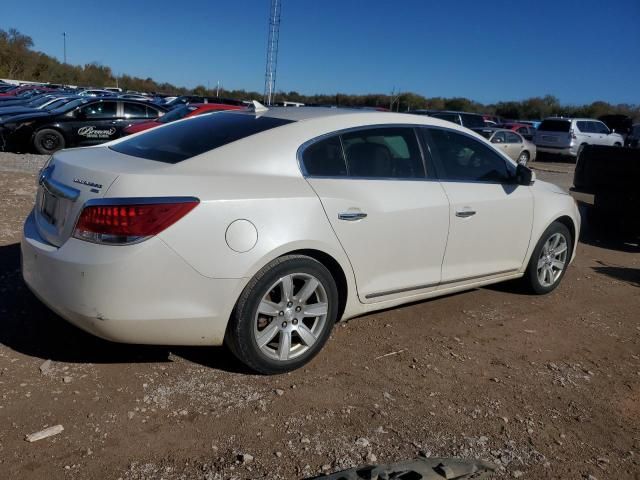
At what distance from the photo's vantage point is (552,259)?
552 cm

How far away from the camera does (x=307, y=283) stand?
11.7 feet

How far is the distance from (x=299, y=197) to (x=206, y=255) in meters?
0.68

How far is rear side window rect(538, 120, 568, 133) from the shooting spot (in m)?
23.3

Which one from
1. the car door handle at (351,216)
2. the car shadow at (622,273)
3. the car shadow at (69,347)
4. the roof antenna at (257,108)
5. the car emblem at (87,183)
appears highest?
the roof antenna at (257,108)

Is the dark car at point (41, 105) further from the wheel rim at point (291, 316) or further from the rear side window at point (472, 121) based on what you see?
the wheel rim at point (291, 316)

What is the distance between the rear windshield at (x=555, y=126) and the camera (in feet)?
76.4

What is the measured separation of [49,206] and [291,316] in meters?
1.56

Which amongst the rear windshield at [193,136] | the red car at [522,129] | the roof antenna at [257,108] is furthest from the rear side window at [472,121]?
the rear windshield at [193,136]

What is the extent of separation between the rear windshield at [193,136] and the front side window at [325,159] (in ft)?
0.96

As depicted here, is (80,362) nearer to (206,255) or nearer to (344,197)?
(206,255)

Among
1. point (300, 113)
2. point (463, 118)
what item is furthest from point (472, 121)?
point (300, 113)

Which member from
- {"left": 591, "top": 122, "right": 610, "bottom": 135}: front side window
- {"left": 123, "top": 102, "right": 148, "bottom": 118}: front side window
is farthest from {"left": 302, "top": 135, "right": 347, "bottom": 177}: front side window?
{"left": 591, "top": 122, "right": 610, "bottom": 135}: front side window

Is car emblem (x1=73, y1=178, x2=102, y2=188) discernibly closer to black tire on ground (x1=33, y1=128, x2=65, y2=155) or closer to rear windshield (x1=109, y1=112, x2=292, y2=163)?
rear windshield (x1=109, y1=112, x2=292, y2=163)

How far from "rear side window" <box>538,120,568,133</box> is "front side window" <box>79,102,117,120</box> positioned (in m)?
17.0
